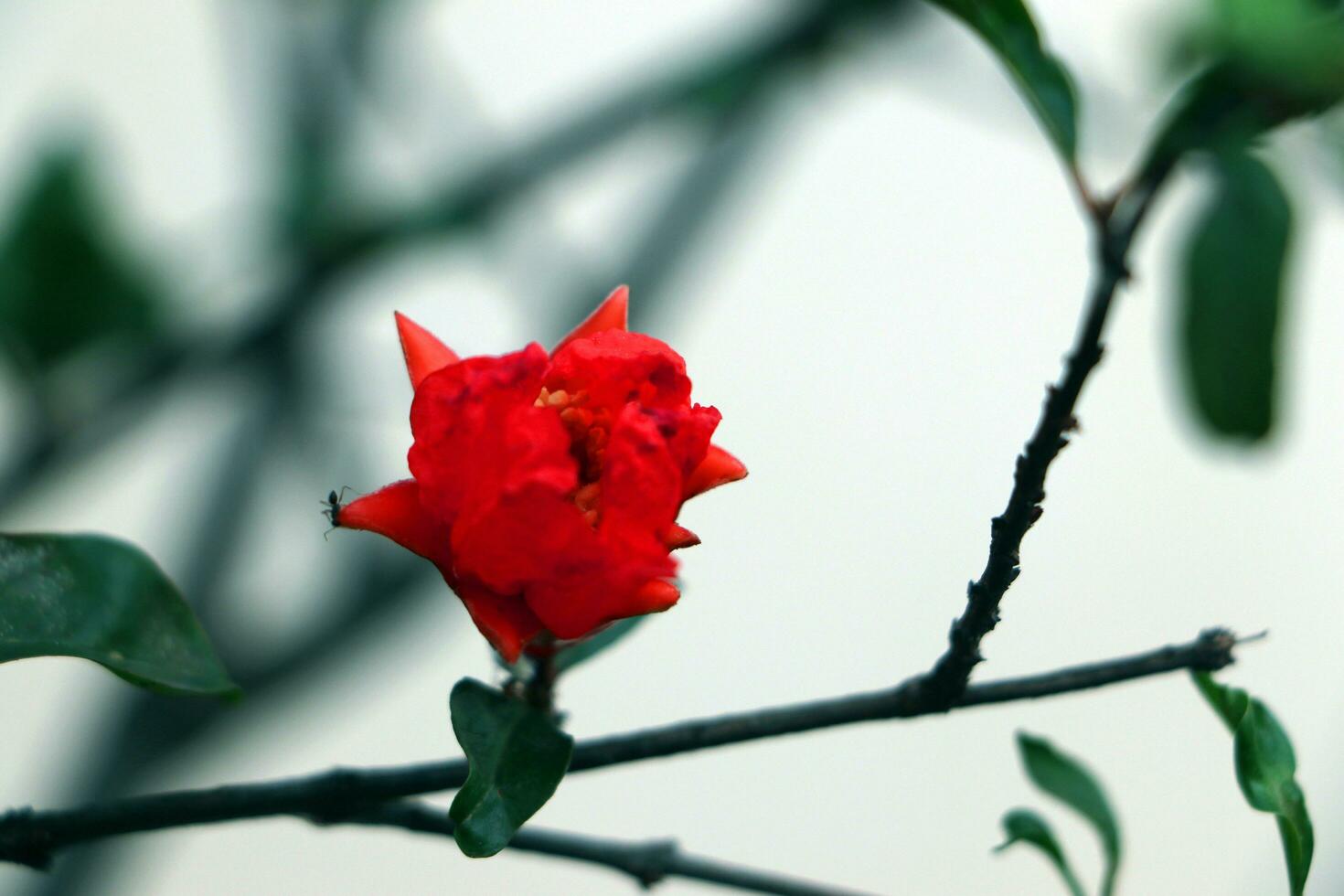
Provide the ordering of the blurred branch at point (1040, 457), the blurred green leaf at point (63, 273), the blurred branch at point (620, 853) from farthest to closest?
the blurred green leaf at point (63, 273) < the blurred branch at point (620, 853) < the blurred branch at point (1040, 457)

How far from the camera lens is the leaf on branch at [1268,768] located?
300 millimetres

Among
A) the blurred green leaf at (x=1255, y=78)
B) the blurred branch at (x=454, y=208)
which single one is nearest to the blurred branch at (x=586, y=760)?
the blurred green leaf at (x=1255, y=78)

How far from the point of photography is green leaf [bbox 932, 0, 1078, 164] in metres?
0.30

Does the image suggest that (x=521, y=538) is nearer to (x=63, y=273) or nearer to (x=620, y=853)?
(x=620, y=853)

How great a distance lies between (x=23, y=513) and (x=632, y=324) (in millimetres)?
422

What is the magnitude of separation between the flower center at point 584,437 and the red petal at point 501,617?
0.02 m

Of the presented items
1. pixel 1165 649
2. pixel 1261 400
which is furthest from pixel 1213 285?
pixel 1165 649

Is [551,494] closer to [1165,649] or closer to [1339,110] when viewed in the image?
[1165,649]

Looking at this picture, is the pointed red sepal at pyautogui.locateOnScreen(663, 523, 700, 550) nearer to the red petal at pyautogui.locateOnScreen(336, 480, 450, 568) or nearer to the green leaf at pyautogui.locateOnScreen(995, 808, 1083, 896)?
the red petal at pyautogui.locateOnScreen(336, 480, 450, 568)

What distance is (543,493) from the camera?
0.25 m

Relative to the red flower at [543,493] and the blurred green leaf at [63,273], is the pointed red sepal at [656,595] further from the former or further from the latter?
the blurred green leaf at [63,273]

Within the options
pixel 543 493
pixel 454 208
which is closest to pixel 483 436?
pixel 543 493

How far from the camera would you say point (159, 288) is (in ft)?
2.59

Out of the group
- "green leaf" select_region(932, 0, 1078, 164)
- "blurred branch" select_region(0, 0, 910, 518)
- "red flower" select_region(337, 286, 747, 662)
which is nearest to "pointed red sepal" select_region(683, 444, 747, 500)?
"red flower" select_region(337, 286, 747, 662)
